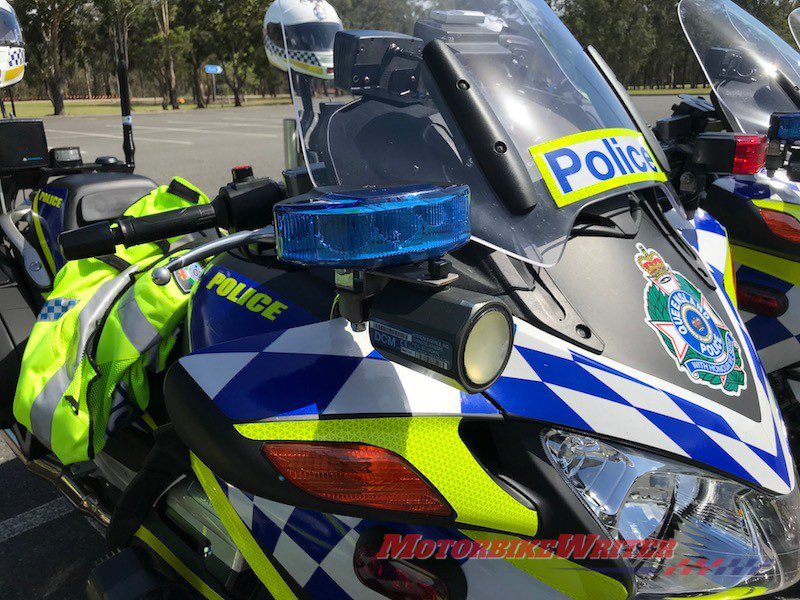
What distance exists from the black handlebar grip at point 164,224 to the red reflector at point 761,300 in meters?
2.18

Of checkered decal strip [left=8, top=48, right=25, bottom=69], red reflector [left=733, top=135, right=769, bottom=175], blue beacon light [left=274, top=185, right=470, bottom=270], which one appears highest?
checkered decal strip [left=8, top=48, right=25, bottom=69]

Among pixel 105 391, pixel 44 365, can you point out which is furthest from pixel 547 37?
pixel 44 365

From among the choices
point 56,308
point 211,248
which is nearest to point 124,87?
point 56,308

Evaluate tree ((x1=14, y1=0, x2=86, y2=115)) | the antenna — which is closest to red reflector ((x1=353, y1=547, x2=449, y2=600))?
the antenna

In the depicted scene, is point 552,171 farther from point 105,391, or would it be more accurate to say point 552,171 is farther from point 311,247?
point 105,391

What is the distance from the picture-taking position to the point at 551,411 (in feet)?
3.66

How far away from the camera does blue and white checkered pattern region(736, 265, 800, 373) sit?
2.69 metres

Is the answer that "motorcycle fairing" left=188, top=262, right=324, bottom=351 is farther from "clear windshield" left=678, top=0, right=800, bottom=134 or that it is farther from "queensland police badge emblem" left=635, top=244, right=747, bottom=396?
"clear windshield" left=678, top=0, right=800, bottom=134

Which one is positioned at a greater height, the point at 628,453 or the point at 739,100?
the point at 739,100

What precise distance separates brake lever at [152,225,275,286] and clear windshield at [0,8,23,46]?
2490 mm

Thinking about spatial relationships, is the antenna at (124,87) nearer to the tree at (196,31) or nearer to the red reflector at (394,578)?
the red reflector at (394,578)

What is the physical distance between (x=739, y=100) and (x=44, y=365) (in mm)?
2926

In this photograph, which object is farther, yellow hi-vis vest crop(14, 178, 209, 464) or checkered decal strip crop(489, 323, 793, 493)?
yellow hi-vis vest crop(14, 178, 209, 464)

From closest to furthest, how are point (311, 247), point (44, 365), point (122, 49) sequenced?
point (311, 247) < point (44, 365) < point (122, 49)
